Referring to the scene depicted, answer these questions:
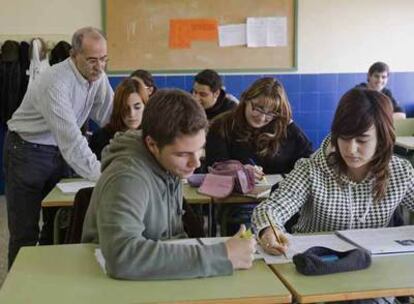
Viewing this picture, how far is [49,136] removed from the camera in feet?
10.7

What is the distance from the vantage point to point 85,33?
123 inches

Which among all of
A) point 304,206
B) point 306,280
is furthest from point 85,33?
point 306,280

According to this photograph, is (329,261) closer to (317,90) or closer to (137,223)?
(137,223)

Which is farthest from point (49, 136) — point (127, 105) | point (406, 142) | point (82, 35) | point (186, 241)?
point (406, 142)

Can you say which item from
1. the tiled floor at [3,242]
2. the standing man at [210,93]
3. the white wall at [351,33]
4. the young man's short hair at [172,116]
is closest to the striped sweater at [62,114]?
the tiled floor at [3,242]

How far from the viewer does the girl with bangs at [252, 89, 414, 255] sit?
2.11 metres

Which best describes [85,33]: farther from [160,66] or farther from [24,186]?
[160,66]

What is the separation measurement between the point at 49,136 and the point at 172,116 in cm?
172

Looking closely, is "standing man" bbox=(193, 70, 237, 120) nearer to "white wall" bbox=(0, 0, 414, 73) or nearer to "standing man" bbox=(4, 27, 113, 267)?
"standing man" bbox=(4, 27, 113, 267)

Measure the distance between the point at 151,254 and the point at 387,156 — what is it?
993 mm

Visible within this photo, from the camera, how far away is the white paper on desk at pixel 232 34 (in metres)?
5.95

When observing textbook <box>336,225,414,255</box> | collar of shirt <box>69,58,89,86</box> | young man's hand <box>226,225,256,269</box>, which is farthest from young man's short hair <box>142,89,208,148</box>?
collar of shirt <box>69,58,89,86</box>

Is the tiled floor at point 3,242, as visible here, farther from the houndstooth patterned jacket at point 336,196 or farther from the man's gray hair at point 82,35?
the houndstooth patterned jacket at point 336,196

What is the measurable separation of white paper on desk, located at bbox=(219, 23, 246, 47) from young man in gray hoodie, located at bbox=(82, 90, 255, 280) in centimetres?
421
